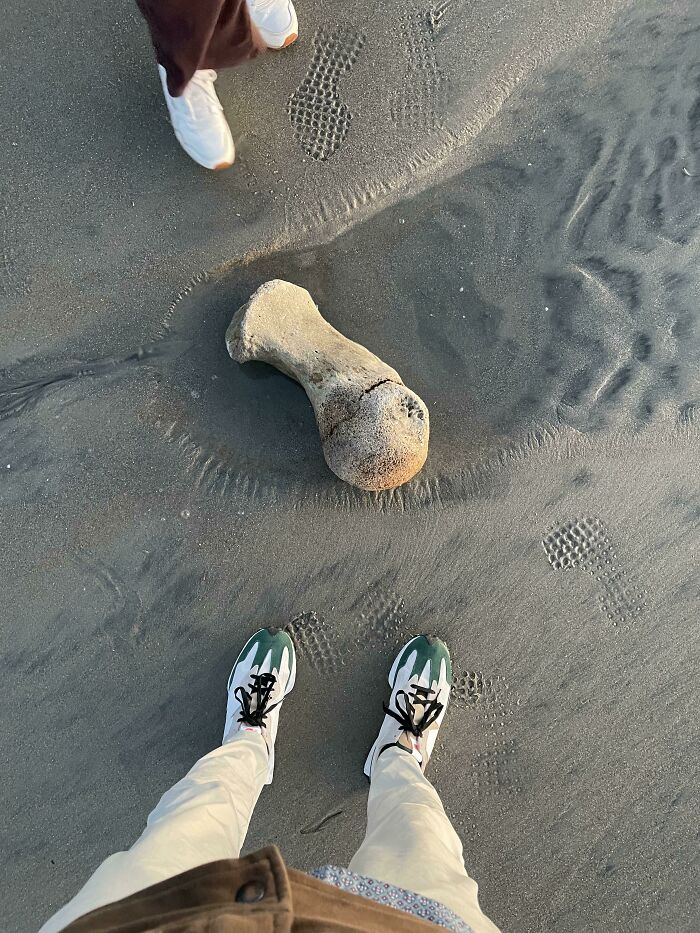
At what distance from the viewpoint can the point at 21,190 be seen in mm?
2055

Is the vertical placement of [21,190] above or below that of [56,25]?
below

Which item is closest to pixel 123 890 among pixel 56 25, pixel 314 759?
pixel 314 759

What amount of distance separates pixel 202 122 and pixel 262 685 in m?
1.93

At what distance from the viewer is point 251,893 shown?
958mm

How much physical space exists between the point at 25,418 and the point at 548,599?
195cm

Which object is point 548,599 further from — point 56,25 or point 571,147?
point 56,25

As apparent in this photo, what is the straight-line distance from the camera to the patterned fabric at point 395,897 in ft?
3.82

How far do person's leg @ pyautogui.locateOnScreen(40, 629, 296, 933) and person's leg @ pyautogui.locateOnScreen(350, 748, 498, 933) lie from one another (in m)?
0.36

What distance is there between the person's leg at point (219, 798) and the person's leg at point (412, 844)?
0.36m

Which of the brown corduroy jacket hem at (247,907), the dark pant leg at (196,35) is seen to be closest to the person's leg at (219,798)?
the brown corduroy jacket hem at (247,907)

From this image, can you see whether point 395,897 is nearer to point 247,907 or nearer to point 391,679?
point 247,907

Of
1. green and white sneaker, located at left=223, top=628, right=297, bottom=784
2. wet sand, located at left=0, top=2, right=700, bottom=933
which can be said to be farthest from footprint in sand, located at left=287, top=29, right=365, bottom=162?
green and white sneaker, located at left=223, top=628, right=297, bottom=784

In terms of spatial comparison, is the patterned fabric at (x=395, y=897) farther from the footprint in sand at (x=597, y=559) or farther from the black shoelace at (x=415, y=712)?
the footprint in sand at (x=597, y=559)

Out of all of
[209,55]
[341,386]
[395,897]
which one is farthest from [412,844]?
[209,55]
